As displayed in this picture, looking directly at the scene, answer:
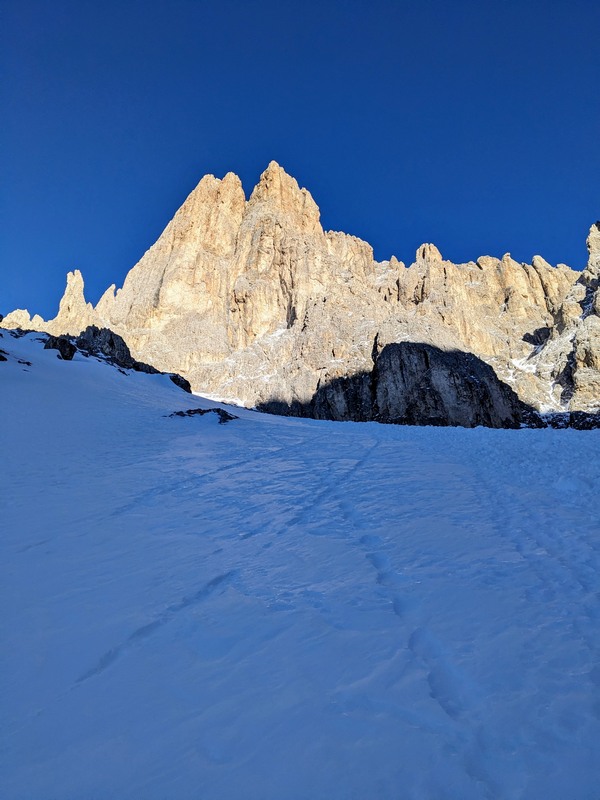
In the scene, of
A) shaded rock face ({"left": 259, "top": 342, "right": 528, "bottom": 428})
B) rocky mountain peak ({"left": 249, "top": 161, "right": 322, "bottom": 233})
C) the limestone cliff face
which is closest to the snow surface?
shaded rock face ({"left": 259, "top": 342, "right": 528, "bottom": 428})

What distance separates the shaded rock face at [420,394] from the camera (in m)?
61.7

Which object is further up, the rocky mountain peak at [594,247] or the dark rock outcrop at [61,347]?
the rocky mountain peak at [594,247]

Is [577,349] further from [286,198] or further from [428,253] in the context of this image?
[286,198]

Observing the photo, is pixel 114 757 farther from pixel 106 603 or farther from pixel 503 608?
pixel 503 608

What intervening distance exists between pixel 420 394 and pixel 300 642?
205ft

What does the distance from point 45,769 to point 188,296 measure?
11410 cm

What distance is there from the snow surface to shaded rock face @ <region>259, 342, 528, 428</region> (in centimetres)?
5523

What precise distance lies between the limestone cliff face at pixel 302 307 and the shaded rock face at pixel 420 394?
227cm

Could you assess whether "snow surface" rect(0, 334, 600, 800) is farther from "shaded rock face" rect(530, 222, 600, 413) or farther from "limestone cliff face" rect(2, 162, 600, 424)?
"shaded rock face" rect(530, 222, 600, 413)

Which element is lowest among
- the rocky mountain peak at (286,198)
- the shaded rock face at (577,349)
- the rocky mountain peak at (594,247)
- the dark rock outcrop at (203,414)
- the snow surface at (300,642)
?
the snow surface at (300,642)

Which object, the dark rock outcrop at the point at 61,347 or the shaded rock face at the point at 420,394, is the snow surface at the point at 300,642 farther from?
the shaded rock face at the point at 420,394

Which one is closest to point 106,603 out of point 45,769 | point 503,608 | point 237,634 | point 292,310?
point 237,634

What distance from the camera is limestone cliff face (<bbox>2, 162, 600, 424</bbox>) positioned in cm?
7869

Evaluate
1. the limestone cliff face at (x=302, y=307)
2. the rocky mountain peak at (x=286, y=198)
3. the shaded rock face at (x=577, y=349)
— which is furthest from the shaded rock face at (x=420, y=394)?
the rocky mountain peak at (x=286, y=198)
